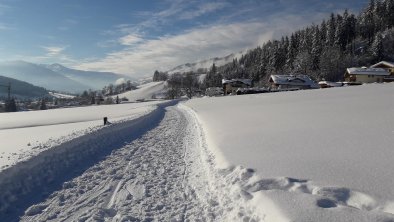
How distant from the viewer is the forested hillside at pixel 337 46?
105m

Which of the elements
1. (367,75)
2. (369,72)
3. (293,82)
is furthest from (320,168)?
(369,72)

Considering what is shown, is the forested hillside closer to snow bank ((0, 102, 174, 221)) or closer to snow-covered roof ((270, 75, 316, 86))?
snow-covered roof ((270, 75, 316, 86))

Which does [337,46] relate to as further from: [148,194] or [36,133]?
[148,194]

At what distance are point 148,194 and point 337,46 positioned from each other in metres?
115

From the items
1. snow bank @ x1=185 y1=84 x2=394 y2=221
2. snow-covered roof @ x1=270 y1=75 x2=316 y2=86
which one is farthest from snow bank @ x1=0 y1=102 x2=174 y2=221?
snow-covered roof @ x1=270 y1=75 x2=316 y2=86

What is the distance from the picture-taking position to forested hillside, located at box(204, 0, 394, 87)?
10466 centimetres

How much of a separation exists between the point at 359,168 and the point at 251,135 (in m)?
7.44

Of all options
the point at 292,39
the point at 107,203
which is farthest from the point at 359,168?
the point at 292,39

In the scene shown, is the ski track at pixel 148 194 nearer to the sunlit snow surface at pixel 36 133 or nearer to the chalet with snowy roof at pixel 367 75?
the sunlit snow surface at pixel 36 133

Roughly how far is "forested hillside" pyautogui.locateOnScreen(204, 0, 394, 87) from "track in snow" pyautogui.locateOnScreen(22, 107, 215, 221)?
3912 inches

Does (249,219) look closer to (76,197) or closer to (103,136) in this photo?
(76,197)

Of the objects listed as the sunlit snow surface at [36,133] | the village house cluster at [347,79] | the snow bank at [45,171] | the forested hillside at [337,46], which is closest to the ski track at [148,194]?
the snow bank at [45,171]

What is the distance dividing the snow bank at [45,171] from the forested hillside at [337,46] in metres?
97.8

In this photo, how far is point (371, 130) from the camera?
11.3 metres
